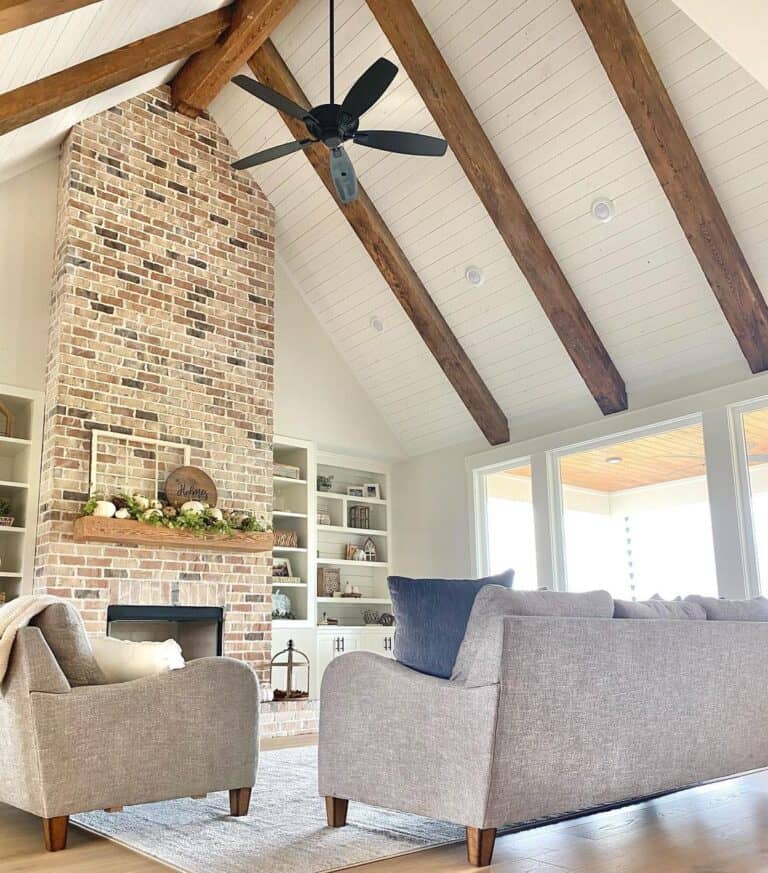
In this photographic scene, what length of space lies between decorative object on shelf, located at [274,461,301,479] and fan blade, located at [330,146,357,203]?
320cm

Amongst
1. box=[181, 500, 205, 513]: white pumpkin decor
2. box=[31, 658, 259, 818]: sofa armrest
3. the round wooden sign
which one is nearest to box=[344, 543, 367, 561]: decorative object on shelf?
the round wooden sign

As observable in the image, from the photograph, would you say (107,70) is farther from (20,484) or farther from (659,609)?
(659,609)

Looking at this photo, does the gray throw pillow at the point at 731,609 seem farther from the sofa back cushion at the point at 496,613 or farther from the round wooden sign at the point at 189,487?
the round wooden sign at the point at 189,487

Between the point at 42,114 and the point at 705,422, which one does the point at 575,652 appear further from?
the point at 42,114

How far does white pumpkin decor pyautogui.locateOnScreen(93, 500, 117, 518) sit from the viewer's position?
19.1 feet

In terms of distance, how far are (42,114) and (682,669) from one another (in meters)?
4.81

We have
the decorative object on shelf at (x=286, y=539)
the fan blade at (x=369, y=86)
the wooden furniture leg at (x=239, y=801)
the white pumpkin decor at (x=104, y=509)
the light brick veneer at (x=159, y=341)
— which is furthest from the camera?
the decorative object on shelf at (x=286, y=539)

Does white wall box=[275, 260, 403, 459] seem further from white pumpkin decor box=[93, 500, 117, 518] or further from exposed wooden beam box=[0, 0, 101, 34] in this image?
exposed wooden beam box=[0, 0, 101, 34]

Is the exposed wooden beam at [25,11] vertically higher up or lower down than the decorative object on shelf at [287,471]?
higher up

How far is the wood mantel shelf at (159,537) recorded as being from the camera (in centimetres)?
578

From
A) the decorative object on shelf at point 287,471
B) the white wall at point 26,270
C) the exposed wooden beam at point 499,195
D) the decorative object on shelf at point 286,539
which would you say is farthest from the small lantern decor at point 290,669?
the exposed wooden beam at point 499,195

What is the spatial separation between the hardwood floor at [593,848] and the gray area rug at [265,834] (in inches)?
3.3

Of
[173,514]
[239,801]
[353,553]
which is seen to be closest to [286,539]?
[353,553]

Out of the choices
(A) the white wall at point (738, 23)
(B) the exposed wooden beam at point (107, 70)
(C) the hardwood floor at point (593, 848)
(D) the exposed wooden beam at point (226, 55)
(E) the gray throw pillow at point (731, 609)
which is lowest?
(C) the hardwood floor at point (593, 848)
